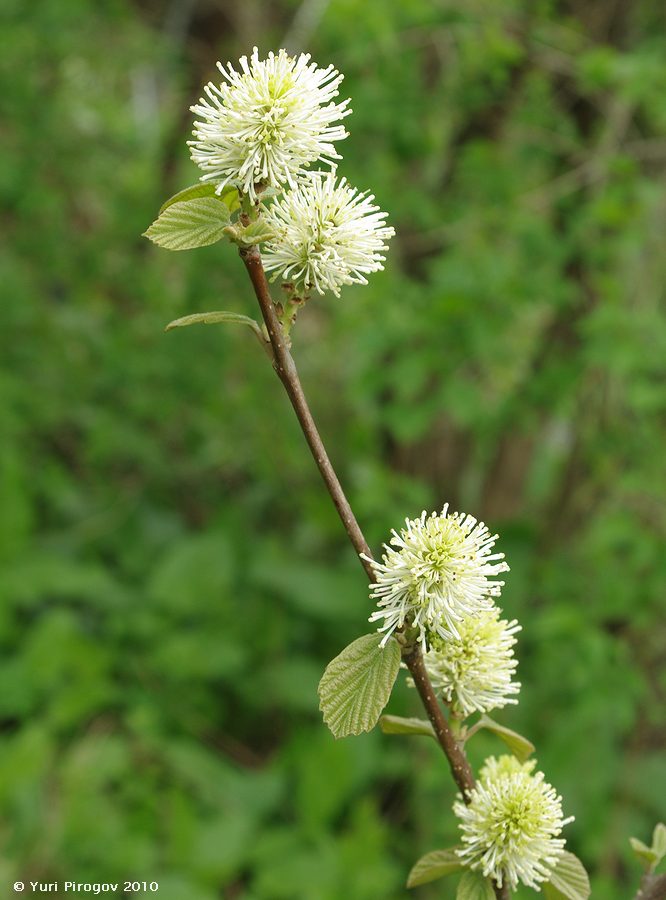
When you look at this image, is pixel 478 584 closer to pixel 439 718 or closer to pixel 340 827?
pixel 439 718

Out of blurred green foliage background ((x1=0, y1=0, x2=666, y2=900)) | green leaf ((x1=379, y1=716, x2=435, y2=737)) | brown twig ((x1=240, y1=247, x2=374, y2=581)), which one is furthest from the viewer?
blurred green foliage background ((x1=0, y1=0, x2=666, y2=900))

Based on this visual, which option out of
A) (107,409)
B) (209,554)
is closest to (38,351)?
(107,409)

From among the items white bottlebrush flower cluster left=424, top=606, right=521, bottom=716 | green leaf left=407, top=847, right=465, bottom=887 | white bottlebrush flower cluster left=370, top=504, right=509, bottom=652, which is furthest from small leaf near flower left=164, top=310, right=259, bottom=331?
green leaf left=407, top=847, right=465, bottom=887

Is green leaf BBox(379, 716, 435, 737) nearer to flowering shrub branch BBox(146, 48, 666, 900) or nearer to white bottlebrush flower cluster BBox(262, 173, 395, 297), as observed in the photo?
flowering shrub branch BBox(146, 48, 666, 900)

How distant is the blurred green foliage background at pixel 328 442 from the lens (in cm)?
254

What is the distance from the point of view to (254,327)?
61 centimetres

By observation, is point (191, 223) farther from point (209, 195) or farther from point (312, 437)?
point (312, 437)

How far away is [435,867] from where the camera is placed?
2.26ft

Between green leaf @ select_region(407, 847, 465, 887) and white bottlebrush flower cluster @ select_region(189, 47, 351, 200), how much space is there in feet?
1.58

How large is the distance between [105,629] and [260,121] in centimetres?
301

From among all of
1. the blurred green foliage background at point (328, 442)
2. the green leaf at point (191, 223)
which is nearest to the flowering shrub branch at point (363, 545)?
the green leaf at point (191, 223)

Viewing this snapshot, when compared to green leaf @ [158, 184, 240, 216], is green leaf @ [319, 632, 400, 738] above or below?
below

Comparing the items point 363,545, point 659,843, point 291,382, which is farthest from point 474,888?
point 291,382

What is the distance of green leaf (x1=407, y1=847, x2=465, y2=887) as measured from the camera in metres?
0.69
